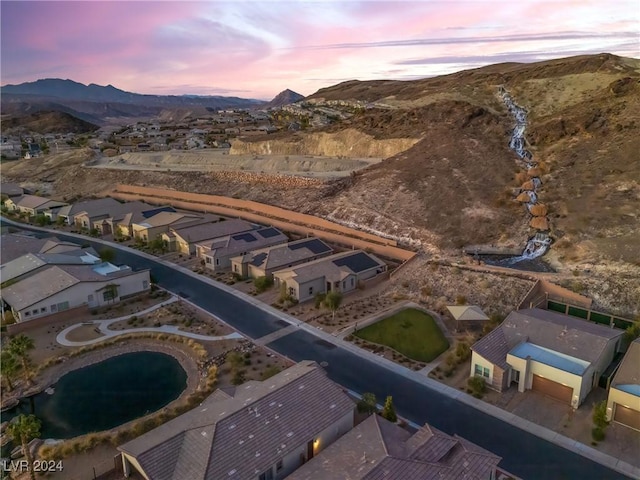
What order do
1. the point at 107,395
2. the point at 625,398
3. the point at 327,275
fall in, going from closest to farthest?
1. the point at 625,398
2. the point at 107,395
3. the point at 327,275

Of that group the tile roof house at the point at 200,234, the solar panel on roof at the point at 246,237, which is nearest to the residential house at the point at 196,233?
the tile roof house at the point at 200,234

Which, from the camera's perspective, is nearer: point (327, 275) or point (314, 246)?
point (327, 275)

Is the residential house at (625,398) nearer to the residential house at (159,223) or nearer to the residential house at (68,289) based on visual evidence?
the residential house at (68,289)

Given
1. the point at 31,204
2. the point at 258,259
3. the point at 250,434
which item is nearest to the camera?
the point at 250,434

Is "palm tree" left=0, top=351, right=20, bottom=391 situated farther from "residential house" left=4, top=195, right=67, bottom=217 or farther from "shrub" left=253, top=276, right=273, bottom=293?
"residential house" left=4, top=195, right=67, bottom=217

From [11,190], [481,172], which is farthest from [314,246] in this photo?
[11,190]

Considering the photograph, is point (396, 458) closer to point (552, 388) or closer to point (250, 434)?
point (250, 434)

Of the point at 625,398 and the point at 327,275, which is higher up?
the point at 327,275

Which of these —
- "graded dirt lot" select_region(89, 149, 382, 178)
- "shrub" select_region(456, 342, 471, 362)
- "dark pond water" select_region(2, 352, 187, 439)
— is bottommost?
"dark pond water" select_region(2, 352, 187, 439)

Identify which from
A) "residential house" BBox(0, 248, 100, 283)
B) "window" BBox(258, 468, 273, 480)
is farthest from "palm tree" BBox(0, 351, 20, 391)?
"window" BBox(258, 468, 273, 480)
